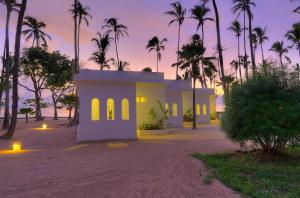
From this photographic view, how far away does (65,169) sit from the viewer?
8.44 metres

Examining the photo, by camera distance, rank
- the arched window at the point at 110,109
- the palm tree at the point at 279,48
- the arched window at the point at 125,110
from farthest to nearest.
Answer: the palm tree at the point at 279,48 → the arched window at the point at 125,110 → the arched window at the point at 110,109

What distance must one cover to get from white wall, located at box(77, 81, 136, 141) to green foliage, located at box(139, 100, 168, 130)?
3.18 m

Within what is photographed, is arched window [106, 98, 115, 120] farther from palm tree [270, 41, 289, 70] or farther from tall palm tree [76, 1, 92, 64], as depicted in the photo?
palm tree [270, 41, 289, 70]

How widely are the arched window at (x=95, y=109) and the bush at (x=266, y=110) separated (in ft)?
29.5

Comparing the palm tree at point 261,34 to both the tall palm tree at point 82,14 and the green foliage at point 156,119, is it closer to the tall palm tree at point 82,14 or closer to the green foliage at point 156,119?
the tall palm tree at point 82,14

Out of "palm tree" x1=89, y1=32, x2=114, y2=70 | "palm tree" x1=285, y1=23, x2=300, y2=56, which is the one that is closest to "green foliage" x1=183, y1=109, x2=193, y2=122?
"palm tree" x1=89, y1=32, x2=114, y2=70

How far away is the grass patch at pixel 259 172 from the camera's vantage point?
601cm

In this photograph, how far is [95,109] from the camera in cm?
1792

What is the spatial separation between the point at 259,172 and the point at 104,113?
10622 millimetres

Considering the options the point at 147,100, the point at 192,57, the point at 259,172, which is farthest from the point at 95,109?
the point at 259,172

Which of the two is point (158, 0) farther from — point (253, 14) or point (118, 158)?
point (118, 158)

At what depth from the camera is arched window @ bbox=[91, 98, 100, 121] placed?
1705 centimetres

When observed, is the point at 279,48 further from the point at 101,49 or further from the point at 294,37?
the point at 101,49

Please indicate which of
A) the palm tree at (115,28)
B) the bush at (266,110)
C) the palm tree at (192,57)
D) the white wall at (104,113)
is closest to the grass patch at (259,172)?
the bush at (266,110)
